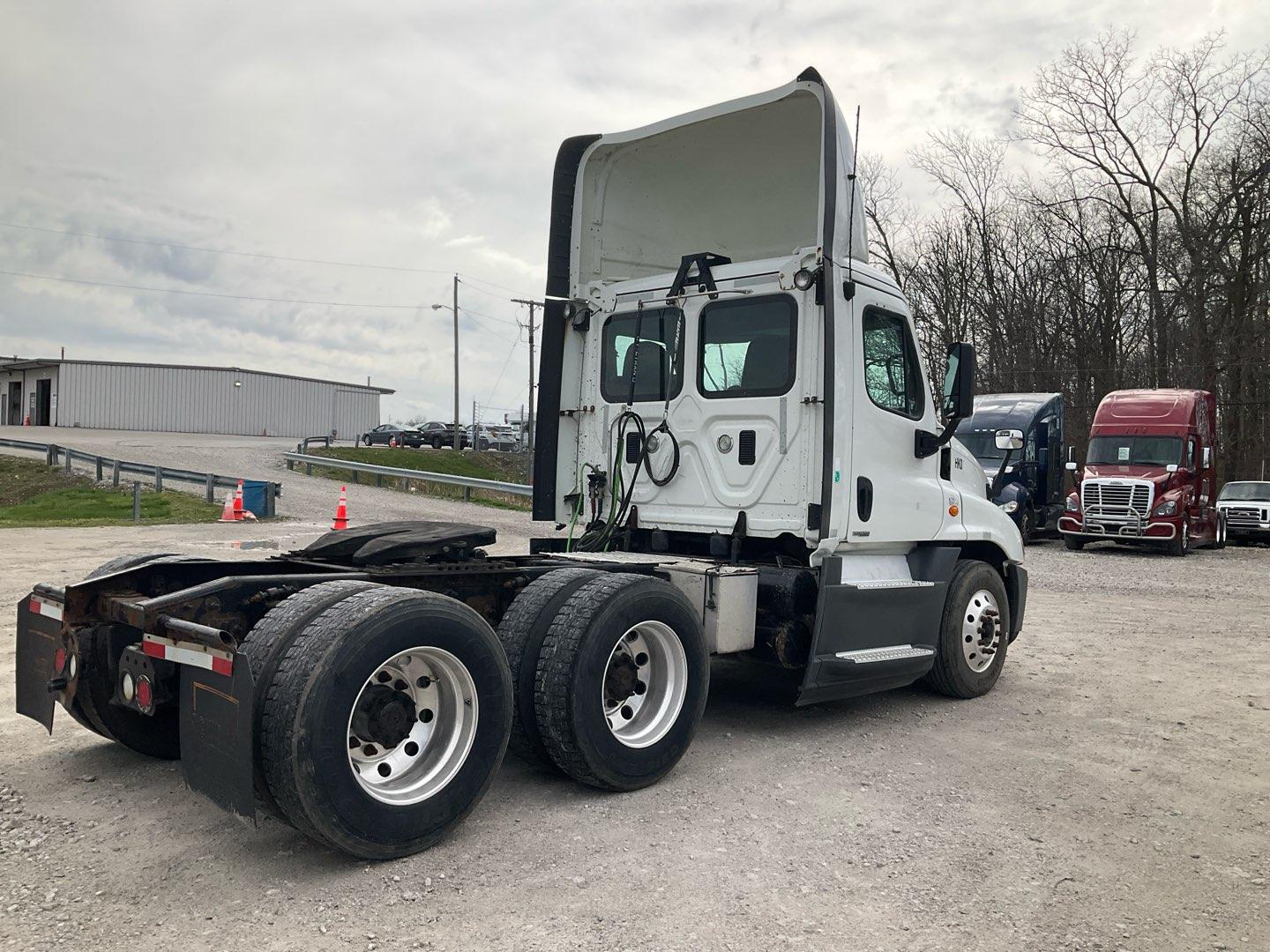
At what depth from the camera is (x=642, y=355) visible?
6980 mm

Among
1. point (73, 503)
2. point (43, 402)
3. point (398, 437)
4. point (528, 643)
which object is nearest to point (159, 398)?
point (43, 402)

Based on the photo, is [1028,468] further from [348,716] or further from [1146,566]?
[348,716]

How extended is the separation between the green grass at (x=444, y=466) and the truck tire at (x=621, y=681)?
20892 mm

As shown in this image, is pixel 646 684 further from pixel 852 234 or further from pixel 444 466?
pixel 444 466

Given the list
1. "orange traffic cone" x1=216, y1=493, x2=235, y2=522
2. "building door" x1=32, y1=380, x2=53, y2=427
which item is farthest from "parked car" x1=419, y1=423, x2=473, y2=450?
"orange traffic cone" x1=216, y1=493, x2=235, y2=522

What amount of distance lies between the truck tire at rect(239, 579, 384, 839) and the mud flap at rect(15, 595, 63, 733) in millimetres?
1401

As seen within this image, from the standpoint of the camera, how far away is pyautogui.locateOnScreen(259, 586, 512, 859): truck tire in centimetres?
368

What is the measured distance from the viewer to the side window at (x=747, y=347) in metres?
6.28

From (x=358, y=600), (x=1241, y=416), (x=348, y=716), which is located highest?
(x=1241, y=416)

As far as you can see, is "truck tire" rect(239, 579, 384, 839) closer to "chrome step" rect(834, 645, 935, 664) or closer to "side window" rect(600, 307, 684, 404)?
"chrome step" rect(834, 645, 935, 664)

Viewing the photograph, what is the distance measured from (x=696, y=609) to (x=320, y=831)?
2.49 meters

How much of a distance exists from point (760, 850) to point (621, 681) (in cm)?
115

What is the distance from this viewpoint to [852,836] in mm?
4395

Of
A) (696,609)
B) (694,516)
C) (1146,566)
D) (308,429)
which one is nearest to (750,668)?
(694,516)
